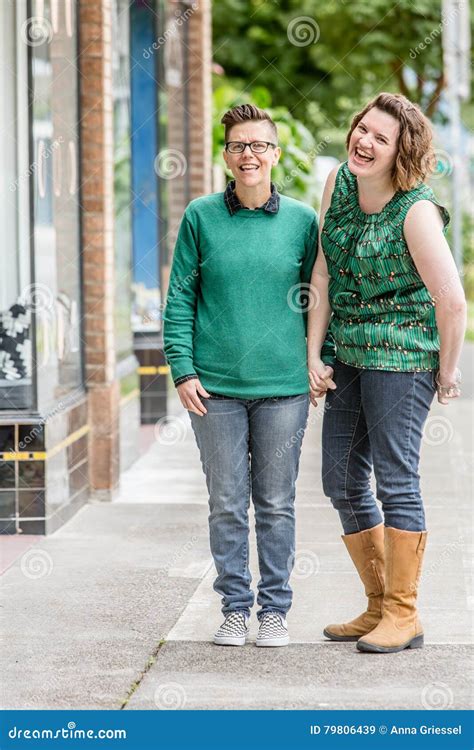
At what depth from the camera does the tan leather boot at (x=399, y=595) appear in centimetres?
483

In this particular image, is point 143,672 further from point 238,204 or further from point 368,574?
point 238,204

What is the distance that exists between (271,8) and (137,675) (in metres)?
18.9

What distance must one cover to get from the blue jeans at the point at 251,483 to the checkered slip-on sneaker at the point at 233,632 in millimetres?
33

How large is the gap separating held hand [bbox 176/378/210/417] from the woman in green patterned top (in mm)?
384

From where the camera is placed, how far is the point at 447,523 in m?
7.25

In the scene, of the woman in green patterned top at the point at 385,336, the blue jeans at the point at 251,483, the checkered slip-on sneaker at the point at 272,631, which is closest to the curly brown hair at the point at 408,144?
the woman in green patterned top at the point at 385,336

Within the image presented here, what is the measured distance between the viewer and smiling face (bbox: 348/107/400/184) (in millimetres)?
4660

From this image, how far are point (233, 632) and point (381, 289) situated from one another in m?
1.28

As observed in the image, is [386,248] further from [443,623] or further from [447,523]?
[447,523]

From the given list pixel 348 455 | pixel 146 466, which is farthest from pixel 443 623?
pixel 146 466

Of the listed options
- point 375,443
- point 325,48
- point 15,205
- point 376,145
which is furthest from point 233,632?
point 325,48

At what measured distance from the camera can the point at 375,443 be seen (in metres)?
4.83

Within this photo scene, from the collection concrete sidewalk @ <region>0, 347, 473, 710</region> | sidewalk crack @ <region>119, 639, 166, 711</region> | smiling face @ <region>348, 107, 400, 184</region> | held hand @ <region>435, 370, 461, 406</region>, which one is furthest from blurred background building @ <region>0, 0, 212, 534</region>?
smiling face @ <region>348, 107, 400, 184</region>

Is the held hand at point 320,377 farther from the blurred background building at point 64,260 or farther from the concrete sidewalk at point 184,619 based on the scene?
the blurred background building at point 64,260
